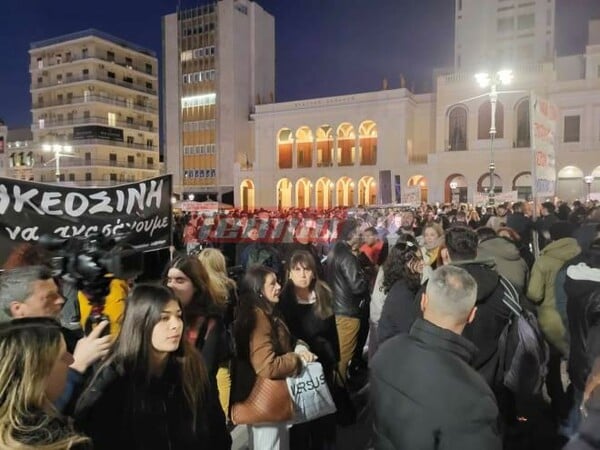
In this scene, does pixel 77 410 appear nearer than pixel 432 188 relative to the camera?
Yes

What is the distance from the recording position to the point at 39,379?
158 cm

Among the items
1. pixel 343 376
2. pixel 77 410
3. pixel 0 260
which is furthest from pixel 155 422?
pixel 343 376

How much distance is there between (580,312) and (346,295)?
6.81 feet

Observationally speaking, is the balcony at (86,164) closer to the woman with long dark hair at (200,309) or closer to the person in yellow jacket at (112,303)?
the person in yellow jacket at (112,303)

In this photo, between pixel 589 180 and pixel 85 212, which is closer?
pixel 85 212

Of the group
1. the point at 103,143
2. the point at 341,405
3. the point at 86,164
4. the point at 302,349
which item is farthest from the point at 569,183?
the point at 86,164

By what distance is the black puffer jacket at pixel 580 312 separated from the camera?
2.97 meters

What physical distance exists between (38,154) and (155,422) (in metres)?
64.2

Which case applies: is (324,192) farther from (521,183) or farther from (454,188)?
(521,183)

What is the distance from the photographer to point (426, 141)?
46125 mm

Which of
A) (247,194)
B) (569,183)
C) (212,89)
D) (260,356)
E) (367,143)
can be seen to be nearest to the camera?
(260,356)

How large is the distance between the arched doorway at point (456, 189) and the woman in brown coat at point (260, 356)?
3839 cm

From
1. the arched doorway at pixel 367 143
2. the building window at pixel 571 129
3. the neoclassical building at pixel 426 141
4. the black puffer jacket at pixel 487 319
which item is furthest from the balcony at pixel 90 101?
the black puffer jacket at pixel 487 319

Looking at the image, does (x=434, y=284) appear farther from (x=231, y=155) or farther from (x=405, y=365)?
(x=231, y=155)
